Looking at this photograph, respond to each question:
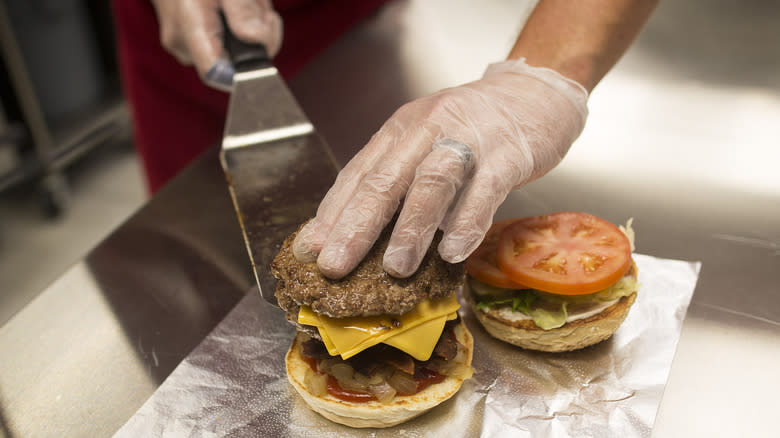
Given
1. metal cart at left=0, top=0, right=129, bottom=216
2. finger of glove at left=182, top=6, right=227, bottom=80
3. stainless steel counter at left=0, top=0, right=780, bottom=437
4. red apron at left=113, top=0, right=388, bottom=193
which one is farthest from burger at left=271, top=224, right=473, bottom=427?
metal cart at left=0, top=0, right=129, bottom=216

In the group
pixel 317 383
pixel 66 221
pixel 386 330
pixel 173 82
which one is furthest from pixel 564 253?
pixel 66 221

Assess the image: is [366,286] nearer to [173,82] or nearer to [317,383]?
[317,383]

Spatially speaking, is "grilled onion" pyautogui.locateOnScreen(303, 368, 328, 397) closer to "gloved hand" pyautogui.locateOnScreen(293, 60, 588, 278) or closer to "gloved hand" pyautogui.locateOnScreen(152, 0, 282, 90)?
"gloved hand" pyautogui.locateOnScreen(293, 60, 588, 278)

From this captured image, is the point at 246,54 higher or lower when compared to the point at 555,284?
higher

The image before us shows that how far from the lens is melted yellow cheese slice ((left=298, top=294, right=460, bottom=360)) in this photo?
1862mm

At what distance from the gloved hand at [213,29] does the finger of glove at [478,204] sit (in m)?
1.45

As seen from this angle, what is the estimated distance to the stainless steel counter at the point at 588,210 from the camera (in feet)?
→ 7.05

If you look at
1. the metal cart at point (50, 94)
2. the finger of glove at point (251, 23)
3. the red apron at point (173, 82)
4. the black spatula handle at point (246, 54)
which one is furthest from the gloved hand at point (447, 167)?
the metal cart at point (50, 94)

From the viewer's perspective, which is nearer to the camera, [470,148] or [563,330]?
[470,148]

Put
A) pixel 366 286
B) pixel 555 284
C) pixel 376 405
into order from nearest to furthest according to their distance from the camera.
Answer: pixel 366 286
pixel 376 405
pixel 555 284

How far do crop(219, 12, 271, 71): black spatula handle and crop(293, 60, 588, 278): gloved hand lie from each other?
3.14 feet

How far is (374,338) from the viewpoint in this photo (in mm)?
1854

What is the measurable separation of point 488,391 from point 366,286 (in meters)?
0.64

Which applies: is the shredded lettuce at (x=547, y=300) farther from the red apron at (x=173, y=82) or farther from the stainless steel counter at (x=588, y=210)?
the red apron at (x=173, y=82)
